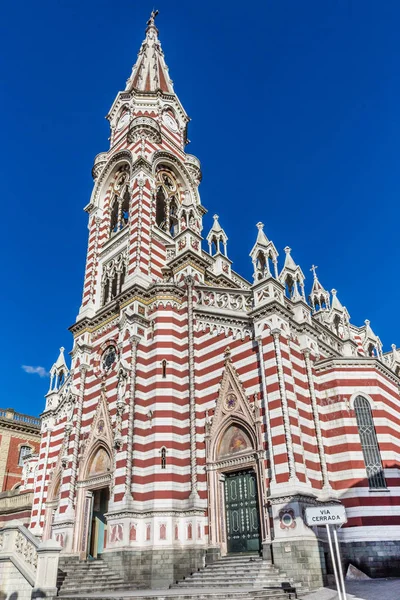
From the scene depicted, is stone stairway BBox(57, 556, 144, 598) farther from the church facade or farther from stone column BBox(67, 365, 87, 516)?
stone column BBox(67, 365, 87, 516)

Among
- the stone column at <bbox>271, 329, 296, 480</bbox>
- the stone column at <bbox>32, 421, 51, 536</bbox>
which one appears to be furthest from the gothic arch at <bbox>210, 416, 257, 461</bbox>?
the stone column at <bbox>32, 421, 51, 536</bbox>

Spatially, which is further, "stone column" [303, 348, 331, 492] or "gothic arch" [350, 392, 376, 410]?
"gothic arch" [350, 392, 376, 410]

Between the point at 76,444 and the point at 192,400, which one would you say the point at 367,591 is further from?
the point at 76,444

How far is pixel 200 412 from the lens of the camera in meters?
22.8

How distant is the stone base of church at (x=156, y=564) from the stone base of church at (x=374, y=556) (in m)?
5.95

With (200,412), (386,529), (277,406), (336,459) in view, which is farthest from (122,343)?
(386,529)

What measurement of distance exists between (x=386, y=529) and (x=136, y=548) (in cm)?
1033

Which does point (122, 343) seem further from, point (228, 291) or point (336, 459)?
point (336, 459)

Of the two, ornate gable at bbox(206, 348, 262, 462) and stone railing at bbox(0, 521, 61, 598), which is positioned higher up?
ornate gable at bbox(206, 348, 262, 462)

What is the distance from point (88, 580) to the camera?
19531mm

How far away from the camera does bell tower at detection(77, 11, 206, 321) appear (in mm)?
28562

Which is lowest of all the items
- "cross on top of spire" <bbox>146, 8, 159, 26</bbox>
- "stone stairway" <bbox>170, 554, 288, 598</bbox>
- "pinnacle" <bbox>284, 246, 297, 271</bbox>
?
"stone stairway" <bbox>170, 554, 288, 598</bbox>

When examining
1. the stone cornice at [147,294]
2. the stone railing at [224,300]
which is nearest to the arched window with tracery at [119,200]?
the stone cornice at [147,294]

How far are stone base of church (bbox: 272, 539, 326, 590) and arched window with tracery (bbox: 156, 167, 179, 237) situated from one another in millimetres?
21737
